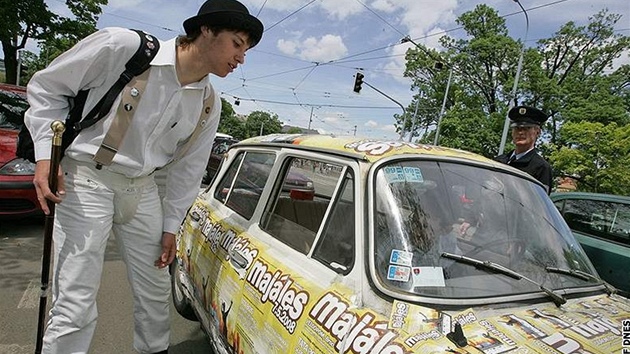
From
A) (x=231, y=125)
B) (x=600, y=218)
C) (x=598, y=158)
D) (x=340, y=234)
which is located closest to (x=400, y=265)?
(x=340, y=234)

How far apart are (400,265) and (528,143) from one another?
2.86 metres

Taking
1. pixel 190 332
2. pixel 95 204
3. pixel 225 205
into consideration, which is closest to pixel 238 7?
pixel 95 204

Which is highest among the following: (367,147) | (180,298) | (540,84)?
(540,84)

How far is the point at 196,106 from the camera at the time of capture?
7.34ft

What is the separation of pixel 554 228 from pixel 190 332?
109 inches

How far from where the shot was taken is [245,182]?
283 centimetres

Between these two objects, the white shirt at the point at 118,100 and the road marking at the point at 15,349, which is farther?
the road marking at the point at 15,349

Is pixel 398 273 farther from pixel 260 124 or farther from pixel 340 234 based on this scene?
pixel 260 124

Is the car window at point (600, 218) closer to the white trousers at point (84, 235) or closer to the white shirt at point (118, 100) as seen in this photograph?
the white shirt at point (118, 100)

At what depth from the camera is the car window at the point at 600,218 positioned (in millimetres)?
3869

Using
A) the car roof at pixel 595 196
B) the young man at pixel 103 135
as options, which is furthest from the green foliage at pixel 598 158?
the young man at pixel 103 135

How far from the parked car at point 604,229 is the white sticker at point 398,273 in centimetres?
292

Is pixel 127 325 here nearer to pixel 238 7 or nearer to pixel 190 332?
pixel 190 332

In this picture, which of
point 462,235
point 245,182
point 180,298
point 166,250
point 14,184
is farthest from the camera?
point 14,184
